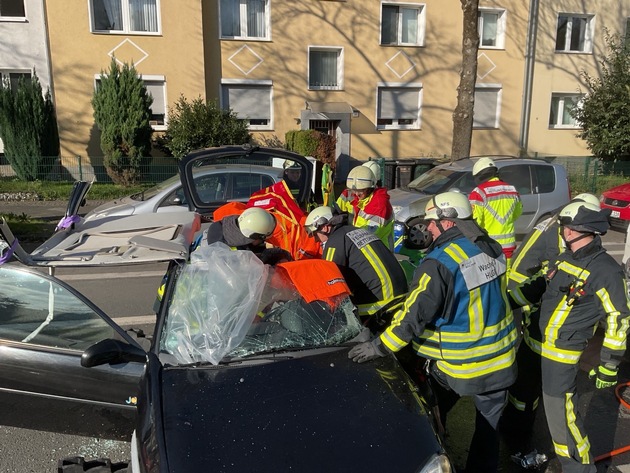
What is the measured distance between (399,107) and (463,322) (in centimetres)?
1802

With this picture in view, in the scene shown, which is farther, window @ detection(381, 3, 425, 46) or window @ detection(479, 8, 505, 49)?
window @ detection(479, 8, 505, 49)

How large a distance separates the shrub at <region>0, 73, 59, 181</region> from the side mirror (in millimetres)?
14215

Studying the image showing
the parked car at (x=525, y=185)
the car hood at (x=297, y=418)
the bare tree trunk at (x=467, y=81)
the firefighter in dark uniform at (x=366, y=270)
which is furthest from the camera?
the bare tree trunk at (x=467, y=81)

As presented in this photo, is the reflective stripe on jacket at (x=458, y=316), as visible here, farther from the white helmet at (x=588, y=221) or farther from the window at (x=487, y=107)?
the window at (x=487, y=107)

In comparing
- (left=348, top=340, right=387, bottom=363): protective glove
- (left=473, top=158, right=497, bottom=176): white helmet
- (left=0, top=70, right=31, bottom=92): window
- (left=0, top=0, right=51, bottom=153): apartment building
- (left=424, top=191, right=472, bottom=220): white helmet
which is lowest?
(left=348, top=340, right=387, bottom=363): protective glove

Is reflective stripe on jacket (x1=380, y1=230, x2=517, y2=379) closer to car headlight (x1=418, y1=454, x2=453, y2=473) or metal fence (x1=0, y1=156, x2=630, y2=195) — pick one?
car headlight (x1=418, y1=454, x2=453, y2=473)

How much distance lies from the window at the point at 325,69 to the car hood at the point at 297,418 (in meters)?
17.3

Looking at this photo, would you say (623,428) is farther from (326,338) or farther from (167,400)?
(167,400)

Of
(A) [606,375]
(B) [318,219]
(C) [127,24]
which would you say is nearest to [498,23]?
(C) [127,24]

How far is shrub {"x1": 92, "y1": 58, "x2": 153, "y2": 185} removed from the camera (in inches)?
579

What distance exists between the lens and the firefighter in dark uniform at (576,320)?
111 inches

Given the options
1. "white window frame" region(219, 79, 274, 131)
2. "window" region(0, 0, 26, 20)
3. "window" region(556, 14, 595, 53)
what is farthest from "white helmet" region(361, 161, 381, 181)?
"window" region(556, 14, 595, 53)

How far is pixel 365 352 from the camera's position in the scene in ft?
8.60

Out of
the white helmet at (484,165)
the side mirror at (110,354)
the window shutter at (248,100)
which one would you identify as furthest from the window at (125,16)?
the side mirror at (110,354)
